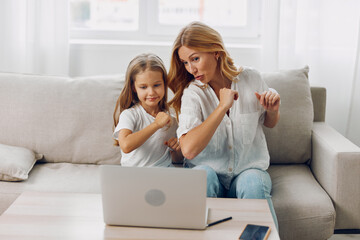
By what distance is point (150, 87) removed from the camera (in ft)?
6.32

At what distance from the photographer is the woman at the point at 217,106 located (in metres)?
1.82

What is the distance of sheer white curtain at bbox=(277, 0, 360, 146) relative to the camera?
8.82 feet

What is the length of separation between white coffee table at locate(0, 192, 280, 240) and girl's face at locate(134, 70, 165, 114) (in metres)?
0.47

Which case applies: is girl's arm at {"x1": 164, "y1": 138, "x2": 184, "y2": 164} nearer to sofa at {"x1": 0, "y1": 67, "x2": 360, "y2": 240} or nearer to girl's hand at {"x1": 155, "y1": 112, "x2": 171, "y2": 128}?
girl's hand at {"x1": 155, "y1": 112, "x2": 171, "y2": 128}

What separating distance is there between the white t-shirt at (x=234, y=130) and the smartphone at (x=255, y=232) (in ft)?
1.61

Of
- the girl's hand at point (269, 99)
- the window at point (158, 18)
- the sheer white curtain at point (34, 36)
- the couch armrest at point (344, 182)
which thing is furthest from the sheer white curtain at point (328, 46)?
the sheer white curtain at point (34, 36)

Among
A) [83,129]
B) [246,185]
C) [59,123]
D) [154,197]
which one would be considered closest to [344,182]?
[246,185]

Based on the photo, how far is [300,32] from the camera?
8.98 ft

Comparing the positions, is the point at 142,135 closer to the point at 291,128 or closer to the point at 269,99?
the point at 269,99

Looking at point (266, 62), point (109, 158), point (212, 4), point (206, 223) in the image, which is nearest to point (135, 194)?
point (206, 223)

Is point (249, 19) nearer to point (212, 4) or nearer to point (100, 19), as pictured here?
point (212, 4)

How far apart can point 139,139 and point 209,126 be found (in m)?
0.29

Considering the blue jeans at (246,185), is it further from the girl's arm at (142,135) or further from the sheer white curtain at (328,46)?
the sheer white curtain at (328,46)

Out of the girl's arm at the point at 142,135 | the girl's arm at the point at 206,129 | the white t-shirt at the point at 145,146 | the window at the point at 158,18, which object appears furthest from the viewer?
the window at the point at 158,18
